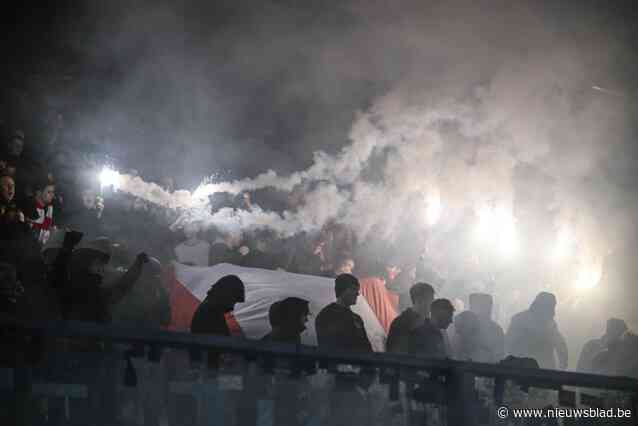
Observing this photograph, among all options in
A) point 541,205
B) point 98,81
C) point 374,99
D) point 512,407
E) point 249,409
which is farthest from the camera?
point 541,205

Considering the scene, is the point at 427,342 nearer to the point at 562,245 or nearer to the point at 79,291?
the point at 79,291

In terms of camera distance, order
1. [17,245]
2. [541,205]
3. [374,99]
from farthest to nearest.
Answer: [541,205] → [374,99] → [17,245]

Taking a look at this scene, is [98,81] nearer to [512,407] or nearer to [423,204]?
[423,204]

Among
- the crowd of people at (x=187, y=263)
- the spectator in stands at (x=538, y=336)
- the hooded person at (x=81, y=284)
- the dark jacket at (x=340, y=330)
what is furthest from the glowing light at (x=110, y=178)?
the spectator in stands at (x=538, y=336)

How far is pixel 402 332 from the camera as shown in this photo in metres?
5.50

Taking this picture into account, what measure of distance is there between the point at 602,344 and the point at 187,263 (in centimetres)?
532

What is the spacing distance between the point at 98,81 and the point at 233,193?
99.5 inches

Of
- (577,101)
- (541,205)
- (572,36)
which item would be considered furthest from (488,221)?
(572,36)

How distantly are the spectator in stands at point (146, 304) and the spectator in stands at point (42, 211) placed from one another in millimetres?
1681

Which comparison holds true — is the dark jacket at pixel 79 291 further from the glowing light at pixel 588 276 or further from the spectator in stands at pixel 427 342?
the glowing light at pixel 588 276

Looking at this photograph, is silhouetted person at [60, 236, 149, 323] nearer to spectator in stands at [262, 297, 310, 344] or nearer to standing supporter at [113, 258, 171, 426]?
standing supporter at [113, 258, 171, 426]

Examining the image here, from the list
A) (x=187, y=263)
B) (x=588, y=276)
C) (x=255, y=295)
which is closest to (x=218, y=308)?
(x=255, y=295)

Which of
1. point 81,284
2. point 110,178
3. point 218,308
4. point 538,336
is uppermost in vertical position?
point 110,178

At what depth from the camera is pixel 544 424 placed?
3.88m
